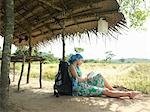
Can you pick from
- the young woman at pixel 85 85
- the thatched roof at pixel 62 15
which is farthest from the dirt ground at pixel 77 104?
the thatched roof at pixel 62 15

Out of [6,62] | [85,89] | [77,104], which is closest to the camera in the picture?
[6,62]

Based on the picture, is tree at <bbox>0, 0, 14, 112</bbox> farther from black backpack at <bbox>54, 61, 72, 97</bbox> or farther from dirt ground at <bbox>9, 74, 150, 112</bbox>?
black backpack at <bbox>54, 61, 72, 97</bbox>

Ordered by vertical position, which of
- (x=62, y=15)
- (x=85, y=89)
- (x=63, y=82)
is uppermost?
(x=62, y=15)

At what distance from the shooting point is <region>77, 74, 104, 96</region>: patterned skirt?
25.2 ft

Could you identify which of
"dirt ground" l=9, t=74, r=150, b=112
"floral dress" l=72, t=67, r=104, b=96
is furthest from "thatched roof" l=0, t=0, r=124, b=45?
"dirt ground" l=9, t=74, r=150, b=112

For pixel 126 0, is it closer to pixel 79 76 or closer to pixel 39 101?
pixel 79 76

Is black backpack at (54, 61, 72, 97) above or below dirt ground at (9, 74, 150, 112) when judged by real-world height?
above

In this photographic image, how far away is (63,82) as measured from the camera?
7.77 m

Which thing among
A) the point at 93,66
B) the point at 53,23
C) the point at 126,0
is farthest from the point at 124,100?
the point at 93,66

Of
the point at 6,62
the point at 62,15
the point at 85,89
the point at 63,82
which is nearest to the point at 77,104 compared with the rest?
the point at 85,89

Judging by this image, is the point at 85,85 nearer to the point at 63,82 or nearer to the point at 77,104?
the point at 63,82

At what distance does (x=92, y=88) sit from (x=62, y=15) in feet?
7.21

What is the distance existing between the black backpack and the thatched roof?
1.45 metres

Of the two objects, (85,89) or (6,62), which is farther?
(85,89)
